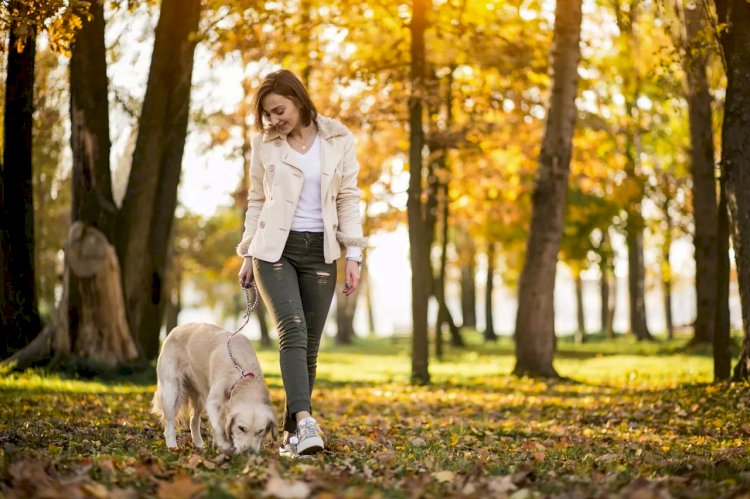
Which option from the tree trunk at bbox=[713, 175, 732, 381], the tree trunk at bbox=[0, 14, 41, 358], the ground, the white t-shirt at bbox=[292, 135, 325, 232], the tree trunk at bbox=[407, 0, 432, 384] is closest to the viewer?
the ground

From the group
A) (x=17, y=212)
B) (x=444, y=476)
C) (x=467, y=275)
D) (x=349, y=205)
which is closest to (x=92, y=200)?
(x=17, y=212)

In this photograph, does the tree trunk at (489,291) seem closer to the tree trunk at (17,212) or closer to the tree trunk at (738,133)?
the tree trunk at (17,212)

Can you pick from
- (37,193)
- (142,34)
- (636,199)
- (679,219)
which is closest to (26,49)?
(142,34)

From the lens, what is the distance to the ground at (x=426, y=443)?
4.43 metres

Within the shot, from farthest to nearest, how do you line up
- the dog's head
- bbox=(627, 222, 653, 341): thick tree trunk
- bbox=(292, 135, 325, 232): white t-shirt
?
bbox=(627, 222, 653, 341): thick tree trunk
bbox=(292, 135, 325, 232): white t-shirt
the dog's head

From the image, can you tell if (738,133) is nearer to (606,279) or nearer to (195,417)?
(195,417)

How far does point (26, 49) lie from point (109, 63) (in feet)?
9.92

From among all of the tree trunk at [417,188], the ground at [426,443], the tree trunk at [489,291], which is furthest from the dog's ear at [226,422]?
the tree trunk at [489,291]

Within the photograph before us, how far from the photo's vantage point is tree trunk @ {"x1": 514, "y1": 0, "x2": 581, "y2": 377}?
14641 mm

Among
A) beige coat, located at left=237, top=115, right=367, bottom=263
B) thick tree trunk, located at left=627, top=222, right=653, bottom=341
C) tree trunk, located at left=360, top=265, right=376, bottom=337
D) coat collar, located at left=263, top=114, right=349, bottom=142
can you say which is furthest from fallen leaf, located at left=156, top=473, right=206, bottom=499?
tree trunk, located at left=360, top=265, right=376, bottom=337

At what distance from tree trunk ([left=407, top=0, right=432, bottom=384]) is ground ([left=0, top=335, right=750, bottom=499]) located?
50.7 inches

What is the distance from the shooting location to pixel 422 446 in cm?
722

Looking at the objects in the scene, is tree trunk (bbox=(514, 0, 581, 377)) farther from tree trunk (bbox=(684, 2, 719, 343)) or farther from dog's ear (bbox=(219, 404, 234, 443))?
dog's ear (bbox=(219, 404, 234, 443))

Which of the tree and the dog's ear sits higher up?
the tree
